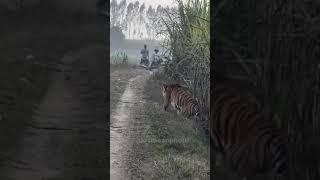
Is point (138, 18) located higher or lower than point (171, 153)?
higher

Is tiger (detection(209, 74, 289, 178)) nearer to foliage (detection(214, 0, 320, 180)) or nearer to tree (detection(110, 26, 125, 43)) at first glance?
foliage (detection(214, 0, 320, 180))

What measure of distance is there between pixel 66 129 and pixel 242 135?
701 mm

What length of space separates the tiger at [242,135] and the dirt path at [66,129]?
0.48 metres

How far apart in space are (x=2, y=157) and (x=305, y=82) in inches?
47.2

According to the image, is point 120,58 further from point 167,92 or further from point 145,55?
point 167,92

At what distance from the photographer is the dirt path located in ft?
4.95

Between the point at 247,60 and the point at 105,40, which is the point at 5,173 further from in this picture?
the point at 247,60

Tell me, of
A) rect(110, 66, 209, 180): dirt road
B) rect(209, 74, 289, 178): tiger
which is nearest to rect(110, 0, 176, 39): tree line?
rect(110, 66, 209, 180): dirt road

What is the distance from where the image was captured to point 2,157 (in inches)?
58.8

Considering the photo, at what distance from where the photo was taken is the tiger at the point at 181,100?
161 cm

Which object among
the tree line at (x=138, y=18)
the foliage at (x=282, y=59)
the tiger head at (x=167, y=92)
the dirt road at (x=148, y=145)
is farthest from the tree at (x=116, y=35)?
the foliage at (x=282, y=59)

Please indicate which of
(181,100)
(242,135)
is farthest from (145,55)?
(242,135)

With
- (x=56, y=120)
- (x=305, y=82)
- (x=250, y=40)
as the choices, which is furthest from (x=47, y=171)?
(x=305, y=82)

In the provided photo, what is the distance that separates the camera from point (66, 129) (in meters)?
1.53
